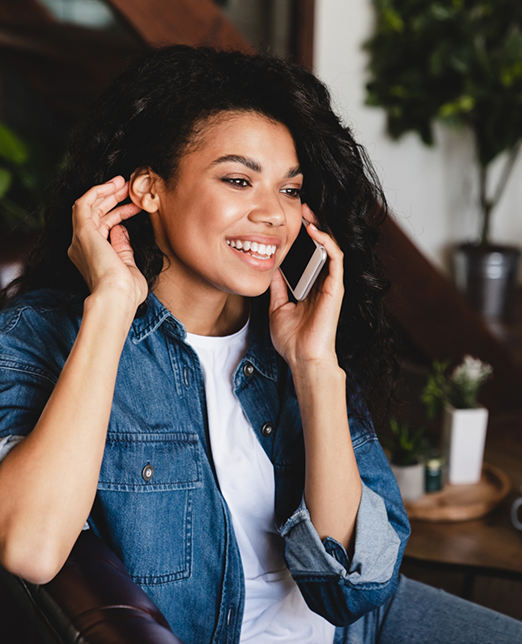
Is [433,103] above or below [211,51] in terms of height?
above

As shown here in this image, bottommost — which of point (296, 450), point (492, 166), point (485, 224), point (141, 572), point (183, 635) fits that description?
point (183, 635)

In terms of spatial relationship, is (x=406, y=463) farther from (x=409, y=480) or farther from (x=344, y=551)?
(x=344, y=551)

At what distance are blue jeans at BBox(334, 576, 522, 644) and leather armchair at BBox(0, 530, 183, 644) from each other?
0.52 metres

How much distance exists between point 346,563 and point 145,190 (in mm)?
733

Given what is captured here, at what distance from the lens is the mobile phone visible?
4.01ft

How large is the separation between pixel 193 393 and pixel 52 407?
301 mm

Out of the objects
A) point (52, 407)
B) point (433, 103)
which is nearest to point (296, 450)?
point (52, 407)

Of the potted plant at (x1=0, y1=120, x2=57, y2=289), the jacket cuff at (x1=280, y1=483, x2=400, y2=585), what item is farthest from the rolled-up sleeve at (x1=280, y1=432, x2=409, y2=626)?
the potted plant at (x1=0, y1=120, x2=57, y2=289)

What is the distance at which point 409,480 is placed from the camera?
158cm

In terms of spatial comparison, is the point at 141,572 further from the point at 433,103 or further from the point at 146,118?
the point at 433,103

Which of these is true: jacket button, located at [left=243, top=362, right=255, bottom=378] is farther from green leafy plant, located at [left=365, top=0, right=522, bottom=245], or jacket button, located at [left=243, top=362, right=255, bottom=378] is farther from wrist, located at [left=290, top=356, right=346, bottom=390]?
green leafy plant, located at [left=365, top=0, right=522, bottom=245]

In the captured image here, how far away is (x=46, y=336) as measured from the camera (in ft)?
3.55

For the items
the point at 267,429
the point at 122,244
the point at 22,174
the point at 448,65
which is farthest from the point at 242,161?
the point at 448,65

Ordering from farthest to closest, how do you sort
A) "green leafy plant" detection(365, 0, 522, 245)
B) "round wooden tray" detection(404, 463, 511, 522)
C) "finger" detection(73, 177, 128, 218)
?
"green leafy plant" detection(365, 0, 522, 245)
"round wooden tray" detection(404, 463, 511, 522)
"finger" detection(73, 177, 128, 218)
